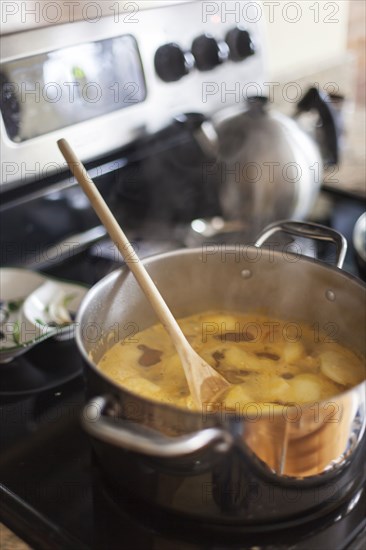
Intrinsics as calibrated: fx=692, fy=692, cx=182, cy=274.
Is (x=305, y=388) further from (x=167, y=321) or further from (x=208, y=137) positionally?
(x=208, y=137)

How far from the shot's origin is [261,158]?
3.45 ft

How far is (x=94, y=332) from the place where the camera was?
2.54 ft

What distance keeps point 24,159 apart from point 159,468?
0.49m

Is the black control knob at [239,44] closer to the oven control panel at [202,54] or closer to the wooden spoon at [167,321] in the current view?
the oven control panel at [202,54]

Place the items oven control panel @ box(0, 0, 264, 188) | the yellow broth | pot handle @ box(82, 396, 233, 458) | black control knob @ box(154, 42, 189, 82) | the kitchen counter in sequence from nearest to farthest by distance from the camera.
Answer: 1. pot handle @ box(82, 396, 233, 458)
2. the kitchen counter
3. the yellow broth
4. oven control panel @ box(0, 0, 264, 188)
5. black control knob @ box(154, 42, 189, 82)

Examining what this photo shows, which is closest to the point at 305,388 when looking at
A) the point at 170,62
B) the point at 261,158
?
the point at 261,158

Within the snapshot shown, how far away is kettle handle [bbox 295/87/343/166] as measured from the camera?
1077 millimetres

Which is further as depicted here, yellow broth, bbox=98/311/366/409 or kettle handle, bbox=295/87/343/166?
kettle handle, bbox=295/87/343/166

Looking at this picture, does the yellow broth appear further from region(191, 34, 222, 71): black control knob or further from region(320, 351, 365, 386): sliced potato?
region(191, 34, 222, 71): black control knob

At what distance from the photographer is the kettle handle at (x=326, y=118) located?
1077 millimetres

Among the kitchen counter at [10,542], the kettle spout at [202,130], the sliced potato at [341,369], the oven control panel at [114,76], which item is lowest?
the kitchen counter at [10,542]

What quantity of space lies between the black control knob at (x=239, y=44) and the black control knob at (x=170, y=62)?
11 centimetres

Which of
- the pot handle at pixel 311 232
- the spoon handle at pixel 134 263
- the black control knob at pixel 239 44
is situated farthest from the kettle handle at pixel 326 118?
the spoon handle at pixel 134 263

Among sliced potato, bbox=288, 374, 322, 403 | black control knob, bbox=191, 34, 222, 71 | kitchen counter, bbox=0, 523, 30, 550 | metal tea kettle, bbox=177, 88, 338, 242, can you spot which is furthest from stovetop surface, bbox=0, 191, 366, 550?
black control knob, bbox=191, 34, 222, 71
